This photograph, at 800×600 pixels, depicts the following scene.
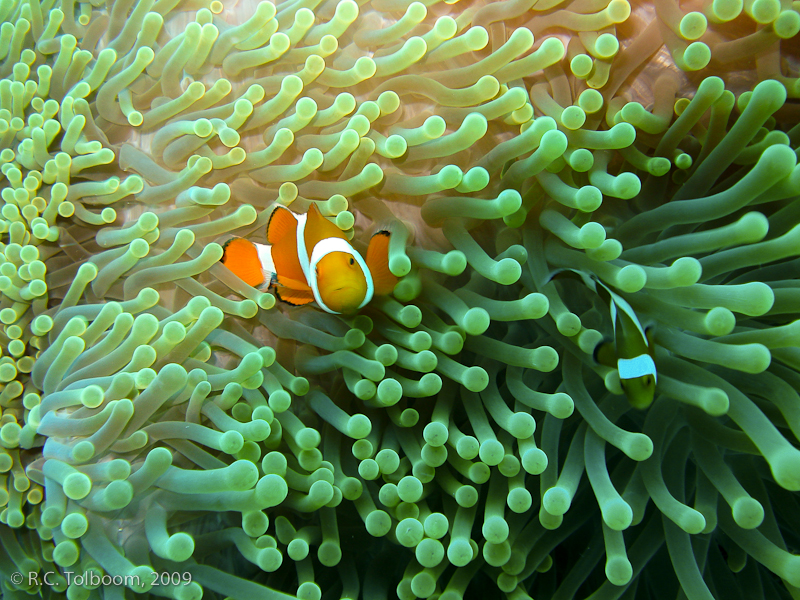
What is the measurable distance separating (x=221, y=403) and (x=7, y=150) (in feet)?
2.80

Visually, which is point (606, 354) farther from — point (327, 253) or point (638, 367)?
point (327, 253)

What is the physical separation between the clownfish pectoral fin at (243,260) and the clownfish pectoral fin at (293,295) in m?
0.06

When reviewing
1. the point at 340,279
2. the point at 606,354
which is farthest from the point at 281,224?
the point at 606,354

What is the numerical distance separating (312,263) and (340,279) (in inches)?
3.1

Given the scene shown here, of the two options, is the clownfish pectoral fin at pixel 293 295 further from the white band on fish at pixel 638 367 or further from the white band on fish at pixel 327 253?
the white band on fish at pixel 638 367

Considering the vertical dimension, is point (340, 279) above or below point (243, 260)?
above

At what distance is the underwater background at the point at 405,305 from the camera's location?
957mm

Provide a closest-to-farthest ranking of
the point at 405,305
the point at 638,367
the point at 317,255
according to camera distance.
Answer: the point at 638,367, the point at 317,255, the point at 405,305

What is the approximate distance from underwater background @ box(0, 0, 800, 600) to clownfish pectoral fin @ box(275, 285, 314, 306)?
0.09 metres

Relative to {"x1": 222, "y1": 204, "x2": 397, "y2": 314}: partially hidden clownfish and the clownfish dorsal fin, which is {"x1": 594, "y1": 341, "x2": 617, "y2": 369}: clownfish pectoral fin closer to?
{"x1": 222, "y1": 204, "x2": 397, "y2": 314}: partially hidden clownfish

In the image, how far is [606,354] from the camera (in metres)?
0.98

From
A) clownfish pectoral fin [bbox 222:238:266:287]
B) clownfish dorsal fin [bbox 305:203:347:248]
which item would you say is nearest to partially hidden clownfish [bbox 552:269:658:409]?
clownfish dorsal fin [bbox 305:203:347:248]

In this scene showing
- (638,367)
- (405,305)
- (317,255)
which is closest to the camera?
(638,367)

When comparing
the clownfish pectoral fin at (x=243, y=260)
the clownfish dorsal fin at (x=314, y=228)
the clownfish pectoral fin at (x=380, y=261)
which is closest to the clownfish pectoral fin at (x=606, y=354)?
the clownfish pectoral fin at (x=380, y=261)
